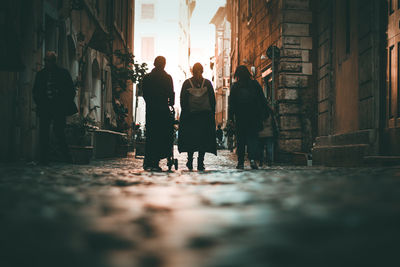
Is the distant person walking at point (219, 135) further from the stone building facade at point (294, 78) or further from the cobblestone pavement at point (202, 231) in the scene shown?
the cobblestone pavement at point (202, 231)

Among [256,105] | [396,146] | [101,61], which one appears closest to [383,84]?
[396,146]

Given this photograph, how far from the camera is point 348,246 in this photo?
1.36 metres

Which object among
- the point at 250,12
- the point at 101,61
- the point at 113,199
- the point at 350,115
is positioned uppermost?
the point at 250,12

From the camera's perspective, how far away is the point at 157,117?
25.5 feet

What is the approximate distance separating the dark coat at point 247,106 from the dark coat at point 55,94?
8.53 feet

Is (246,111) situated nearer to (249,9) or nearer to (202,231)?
(202,231)

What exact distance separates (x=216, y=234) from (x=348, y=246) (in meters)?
0.40

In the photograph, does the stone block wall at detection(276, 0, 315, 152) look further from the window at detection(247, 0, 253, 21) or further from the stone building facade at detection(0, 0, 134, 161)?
the window at detection(247, 0, 253, 21)

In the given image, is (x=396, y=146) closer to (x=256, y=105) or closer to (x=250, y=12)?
(x=256, y=105)

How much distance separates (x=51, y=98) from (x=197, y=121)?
2.29 metres

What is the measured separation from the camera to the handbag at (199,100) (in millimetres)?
8172

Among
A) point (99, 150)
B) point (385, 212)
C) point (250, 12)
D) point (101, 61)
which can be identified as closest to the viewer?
point (385, 212)

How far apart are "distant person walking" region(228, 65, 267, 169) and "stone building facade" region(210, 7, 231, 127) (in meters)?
40.1

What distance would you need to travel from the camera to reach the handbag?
26.8 ft
